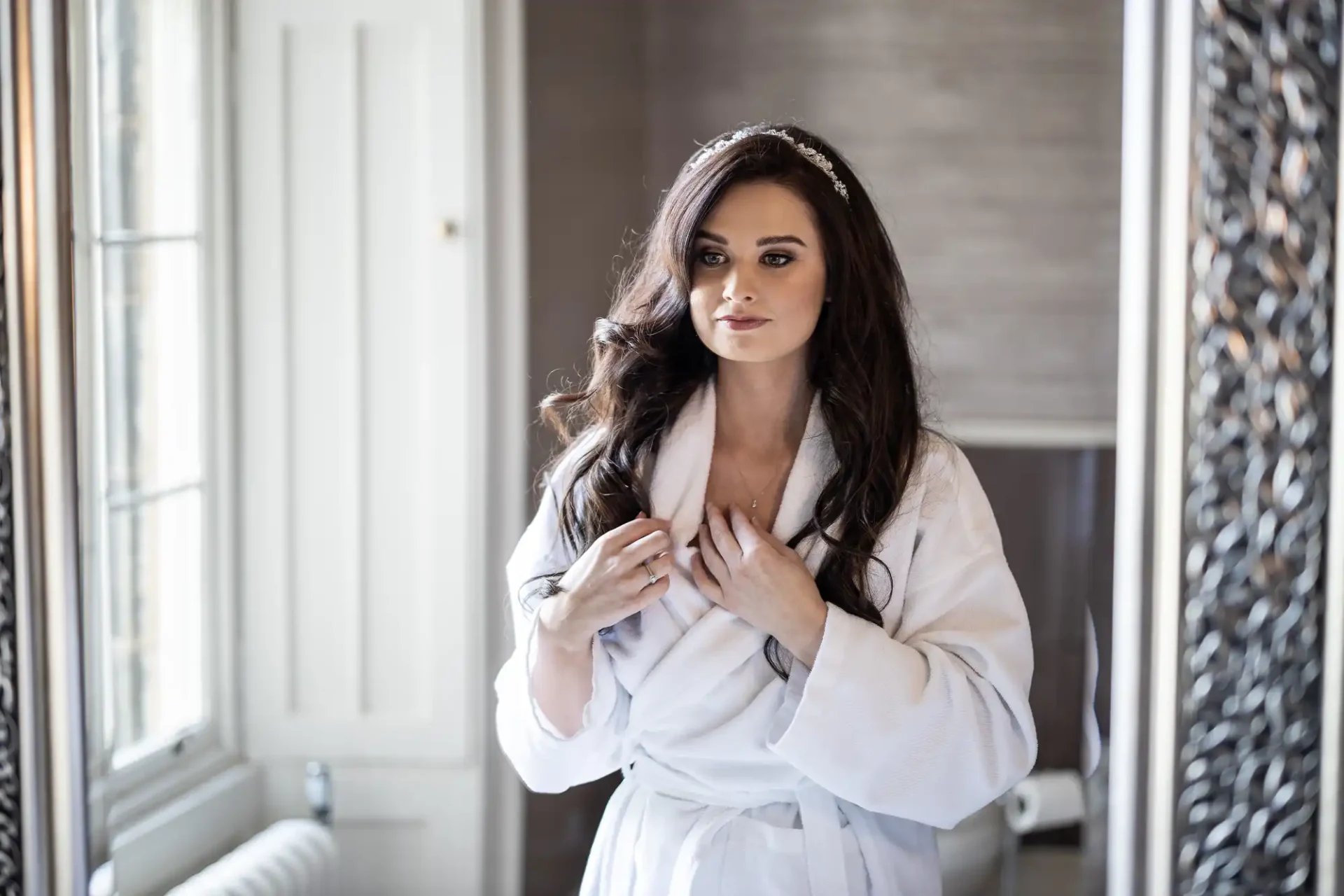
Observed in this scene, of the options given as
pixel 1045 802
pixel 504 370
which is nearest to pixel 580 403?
pixel 504 370

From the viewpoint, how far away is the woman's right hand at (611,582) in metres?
0.81

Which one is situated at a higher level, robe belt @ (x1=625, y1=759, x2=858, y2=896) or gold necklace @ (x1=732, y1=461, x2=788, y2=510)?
gold necklace @ (x1=732, y1=461, x2=788, y2=510)

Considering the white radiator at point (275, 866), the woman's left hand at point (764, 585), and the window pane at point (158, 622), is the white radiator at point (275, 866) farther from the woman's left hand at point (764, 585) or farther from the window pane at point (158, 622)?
the woman's left hand at point (764, 585)

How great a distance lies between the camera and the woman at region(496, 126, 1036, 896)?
31.5 inches

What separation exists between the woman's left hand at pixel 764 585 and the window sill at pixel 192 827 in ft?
1.31

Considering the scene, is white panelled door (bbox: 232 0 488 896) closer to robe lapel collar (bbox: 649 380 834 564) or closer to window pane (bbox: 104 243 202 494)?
window pane (bbox: 104 243 202 494)

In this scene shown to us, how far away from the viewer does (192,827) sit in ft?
3.14

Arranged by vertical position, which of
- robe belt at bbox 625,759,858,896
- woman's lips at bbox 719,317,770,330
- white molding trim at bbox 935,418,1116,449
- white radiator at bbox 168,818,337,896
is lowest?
white radiator at bbox 168,818,337,896

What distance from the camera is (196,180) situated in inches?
A: 37.3

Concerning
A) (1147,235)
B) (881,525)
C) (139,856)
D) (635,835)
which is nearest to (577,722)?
(635,835)

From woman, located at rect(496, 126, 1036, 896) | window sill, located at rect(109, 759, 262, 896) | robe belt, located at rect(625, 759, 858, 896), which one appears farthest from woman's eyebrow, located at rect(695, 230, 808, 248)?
window sill, located at rect(109, 759, 262, 896)

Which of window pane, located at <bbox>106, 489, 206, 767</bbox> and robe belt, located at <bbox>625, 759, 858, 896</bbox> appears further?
window pane, located at <bbox>106, 489, 206, 767</bbox>

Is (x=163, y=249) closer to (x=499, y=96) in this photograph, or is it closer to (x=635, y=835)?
(x=499, y=96)

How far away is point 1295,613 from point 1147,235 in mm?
230
